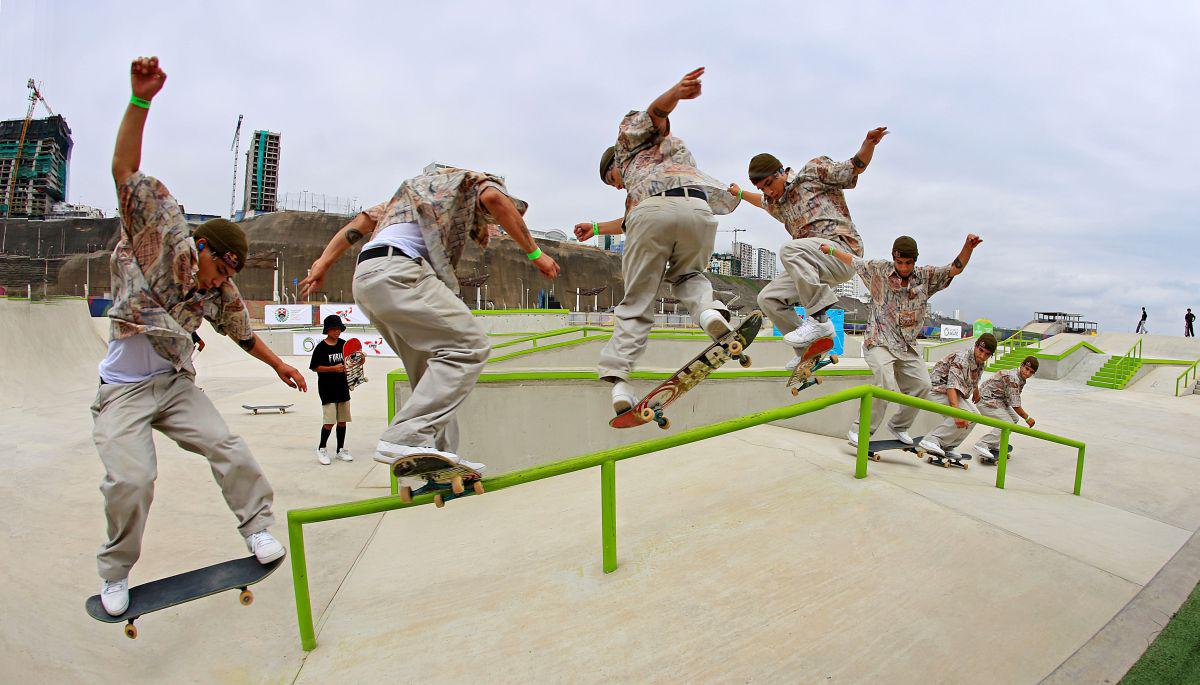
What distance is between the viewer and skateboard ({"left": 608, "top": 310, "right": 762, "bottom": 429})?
135 inches

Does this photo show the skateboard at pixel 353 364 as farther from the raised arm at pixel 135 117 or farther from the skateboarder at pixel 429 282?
the raised arm at pixel 135 117

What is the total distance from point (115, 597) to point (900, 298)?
6.24 m

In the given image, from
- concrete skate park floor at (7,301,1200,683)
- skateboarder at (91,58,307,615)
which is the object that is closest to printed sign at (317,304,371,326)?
concrete skate park floor at (7,301,1200,683)

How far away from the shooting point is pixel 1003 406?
7.06 metres

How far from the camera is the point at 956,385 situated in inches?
258

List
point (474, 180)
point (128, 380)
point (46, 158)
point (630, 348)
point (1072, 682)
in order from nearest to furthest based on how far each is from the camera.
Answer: point (1072, 682)
point (128, 380)
point (474, 180)
point (630, 348)
point (46, 158)

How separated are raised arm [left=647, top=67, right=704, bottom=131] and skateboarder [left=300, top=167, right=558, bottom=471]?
3.69ft

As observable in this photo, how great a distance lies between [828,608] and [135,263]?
363cm

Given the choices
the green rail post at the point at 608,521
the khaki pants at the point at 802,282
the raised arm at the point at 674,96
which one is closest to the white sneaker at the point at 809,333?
the khaki pants at the point at 802,282

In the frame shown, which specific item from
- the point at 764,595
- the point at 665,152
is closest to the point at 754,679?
the point at 764,595

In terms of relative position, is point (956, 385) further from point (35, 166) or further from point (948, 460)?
point (35, 166)

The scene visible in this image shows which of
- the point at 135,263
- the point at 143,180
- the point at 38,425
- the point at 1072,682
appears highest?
the point at 143,180

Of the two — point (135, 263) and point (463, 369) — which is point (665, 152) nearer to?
point (463, 369)

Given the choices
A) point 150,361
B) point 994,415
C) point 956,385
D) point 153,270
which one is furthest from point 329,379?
point 994,415
